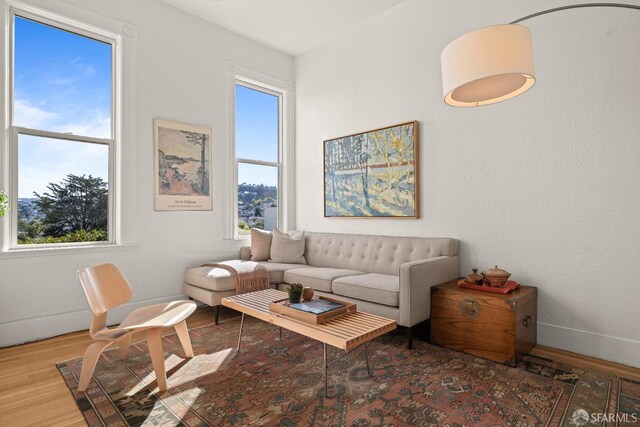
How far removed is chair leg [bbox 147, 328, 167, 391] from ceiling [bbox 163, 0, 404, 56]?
3435 millimetres

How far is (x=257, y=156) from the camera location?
16.3 ft

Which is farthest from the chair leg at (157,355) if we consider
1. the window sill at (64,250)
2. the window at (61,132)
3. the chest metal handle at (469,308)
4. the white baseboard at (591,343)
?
the white baseboard at (591,343)

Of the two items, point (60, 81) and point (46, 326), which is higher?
point (60, 81)

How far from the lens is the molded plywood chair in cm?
220

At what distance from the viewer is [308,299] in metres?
2.68

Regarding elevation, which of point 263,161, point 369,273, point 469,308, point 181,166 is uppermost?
point 263,161

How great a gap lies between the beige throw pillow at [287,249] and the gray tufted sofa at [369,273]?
0.36 feet

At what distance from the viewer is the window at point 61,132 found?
127 inches

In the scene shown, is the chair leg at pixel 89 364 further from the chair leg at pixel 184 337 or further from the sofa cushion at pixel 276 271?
the sofa cushion at pixel 276 271

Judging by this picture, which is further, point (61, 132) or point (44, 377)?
point (61, 132)

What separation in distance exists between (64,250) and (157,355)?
179 centimetres

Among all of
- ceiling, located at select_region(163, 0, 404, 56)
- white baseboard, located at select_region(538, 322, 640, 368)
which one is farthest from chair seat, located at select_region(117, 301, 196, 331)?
ceiling, located at select_region(163, 0, 404, 56)

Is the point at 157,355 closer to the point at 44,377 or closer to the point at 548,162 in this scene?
the point at 44,377

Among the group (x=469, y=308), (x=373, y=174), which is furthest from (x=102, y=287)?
(x=373, y=174)
